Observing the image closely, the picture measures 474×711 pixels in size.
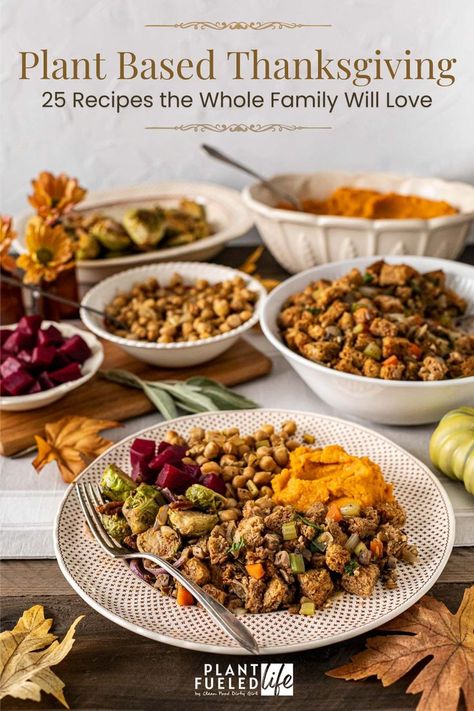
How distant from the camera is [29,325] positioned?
192cm

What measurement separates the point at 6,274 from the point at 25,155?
2.92 ft

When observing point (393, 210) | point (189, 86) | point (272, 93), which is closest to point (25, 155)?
point (189, 86)

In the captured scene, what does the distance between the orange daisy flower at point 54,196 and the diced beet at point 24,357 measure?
0.47 meters

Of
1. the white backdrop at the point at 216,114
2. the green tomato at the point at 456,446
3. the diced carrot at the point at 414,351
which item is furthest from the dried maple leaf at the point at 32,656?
the white backdrop at the point at 216,114

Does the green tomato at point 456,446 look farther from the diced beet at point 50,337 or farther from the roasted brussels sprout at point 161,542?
the diced beet at point 50,337

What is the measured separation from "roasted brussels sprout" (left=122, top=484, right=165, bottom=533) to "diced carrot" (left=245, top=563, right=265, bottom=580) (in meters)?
0.20

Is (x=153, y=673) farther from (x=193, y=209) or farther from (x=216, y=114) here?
(x=216, y=114)

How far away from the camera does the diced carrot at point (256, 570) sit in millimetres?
1270

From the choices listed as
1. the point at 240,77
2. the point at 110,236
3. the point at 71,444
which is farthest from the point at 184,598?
the point at 240,77

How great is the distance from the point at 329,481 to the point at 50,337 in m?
0.77

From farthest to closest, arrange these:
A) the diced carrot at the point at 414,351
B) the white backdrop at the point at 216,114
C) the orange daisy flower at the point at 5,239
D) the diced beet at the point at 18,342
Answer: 1. the white backdrop at the point at 216,114
2. the orange daisy flower at the point at 5,239
3. the diced beet at the point at 18,342
4. the diced carrot at the point at 414,351

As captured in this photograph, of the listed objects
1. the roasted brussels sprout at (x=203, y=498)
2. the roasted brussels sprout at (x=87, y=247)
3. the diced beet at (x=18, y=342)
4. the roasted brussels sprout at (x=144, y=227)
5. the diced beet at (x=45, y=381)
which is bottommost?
the roasted brussels sprout at (x=203, y=498)

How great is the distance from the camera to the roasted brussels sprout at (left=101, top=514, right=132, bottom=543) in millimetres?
1402

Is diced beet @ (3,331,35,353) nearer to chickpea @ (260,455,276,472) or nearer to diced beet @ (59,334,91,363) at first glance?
diced beet @ (59,334,91,363)
